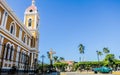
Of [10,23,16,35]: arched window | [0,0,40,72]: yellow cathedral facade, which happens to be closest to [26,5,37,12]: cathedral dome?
[0,0,40,72]: yellow cathedral facade

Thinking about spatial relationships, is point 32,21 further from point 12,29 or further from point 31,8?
point 12,29

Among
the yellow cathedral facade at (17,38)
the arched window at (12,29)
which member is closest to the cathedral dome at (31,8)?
the yellow cathedral facade at (17,38)

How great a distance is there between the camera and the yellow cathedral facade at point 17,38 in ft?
40.4

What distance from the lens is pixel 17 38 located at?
27078 mm

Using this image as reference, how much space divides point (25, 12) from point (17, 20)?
42.3 ft

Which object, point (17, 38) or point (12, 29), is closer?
point (12, 29)


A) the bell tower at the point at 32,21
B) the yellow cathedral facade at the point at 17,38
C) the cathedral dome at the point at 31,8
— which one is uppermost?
the cathedral dome at the point at 31,8

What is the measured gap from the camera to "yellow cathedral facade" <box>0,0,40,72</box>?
1232 centimetres

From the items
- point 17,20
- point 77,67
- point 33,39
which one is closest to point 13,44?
point 17,20

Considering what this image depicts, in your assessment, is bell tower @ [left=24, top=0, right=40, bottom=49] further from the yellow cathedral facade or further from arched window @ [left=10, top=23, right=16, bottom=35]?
arched window @ [left=10, top=23, right=16, bottom=35]

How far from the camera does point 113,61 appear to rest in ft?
209

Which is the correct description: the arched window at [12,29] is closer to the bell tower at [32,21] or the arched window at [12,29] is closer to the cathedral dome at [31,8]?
the bell tower at [32,21]

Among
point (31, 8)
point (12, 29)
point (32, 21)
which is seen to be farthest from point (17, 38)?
point (31, 8)

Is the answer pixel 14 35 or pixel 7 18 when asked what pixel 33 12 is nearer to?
pixel 14 35
